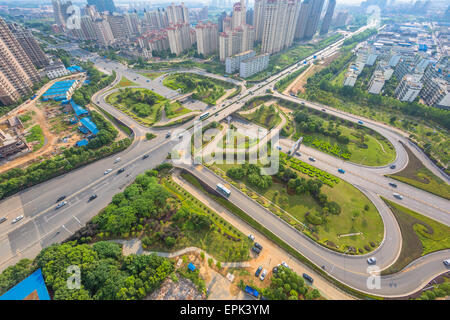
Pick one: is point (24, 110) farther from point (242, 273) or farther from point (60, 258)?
point (242, 273)

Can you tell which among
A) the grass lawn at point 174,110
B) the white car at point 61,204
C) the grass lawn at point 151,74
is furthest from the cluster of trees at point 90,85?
the white car at point 61,204

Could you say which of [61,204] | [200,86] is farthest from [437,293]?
[200,86]

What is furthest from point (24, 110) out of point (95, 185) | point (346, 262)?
point (346, 262)

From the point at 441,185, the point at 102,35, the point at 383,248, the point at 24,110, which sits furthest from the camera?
the point at 102,35

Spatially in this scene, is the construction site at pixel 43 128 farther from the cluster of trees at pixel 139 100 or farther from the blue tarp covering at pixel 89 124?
the cluster of trees at pixel 139 100

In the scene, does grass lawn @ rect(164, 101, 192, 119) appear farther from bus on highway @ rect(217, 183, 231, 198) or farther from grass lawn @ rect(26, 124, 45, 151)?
grass lawn @ rect(26, 124, 45, 151)

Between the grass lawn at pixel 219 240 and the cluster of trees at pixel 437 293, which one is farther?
the grass lawn at pixel 219 240

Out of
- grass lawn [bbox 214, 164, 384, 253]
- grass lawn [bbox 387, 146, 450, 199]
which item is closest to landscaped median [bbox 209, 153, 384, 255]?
grass lawn [bbox 214, 164, 384, 253]
